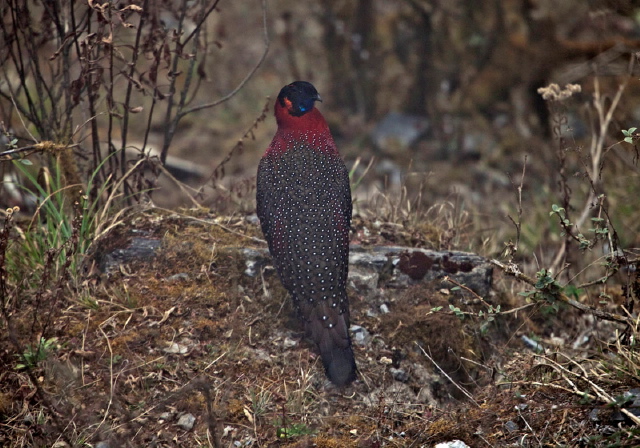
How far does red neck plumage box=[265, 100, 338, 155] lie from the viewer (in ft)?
16.1

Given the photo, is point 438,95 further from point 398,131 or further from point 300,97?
point 300,97

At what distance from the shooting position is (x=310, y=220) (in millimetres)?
4633

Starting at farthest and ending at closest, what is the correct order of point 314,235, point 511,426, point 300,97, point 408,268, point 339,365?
point 408,268, point 300,97, point 314,235, point 339,365, point 511,426

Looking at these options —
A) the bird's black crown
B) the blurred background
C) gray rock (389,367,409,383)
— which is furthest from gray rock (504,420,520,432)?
the blurred background

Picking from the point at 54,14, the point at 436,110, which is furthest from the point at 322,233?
the point at 436,110

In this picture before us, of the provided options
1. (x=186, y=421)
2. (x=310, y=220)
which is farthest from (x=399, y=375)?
(x=186, y=421)

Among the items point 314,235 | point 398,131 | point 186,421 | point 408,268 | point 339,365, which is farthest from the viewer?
point 398,131

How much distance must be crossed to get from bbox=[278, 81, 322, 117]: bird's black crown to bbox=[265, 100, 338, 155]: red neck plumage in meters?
0.03

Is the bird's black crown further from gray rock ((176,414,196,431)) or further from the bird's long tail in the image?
gray rock ((176,414,196,431))

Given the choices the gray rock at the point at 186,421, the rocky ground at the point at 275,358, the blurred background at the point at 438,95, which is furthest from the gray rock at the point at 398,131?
the gray rock at the point at 186,421

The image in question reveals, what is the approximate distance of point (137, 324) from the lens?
4.45 meters

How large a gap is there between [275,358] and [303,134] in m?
1.50

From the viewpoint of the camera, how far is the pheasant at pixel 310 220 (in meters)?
4.30

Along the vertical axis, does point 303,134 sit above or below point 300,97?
below
